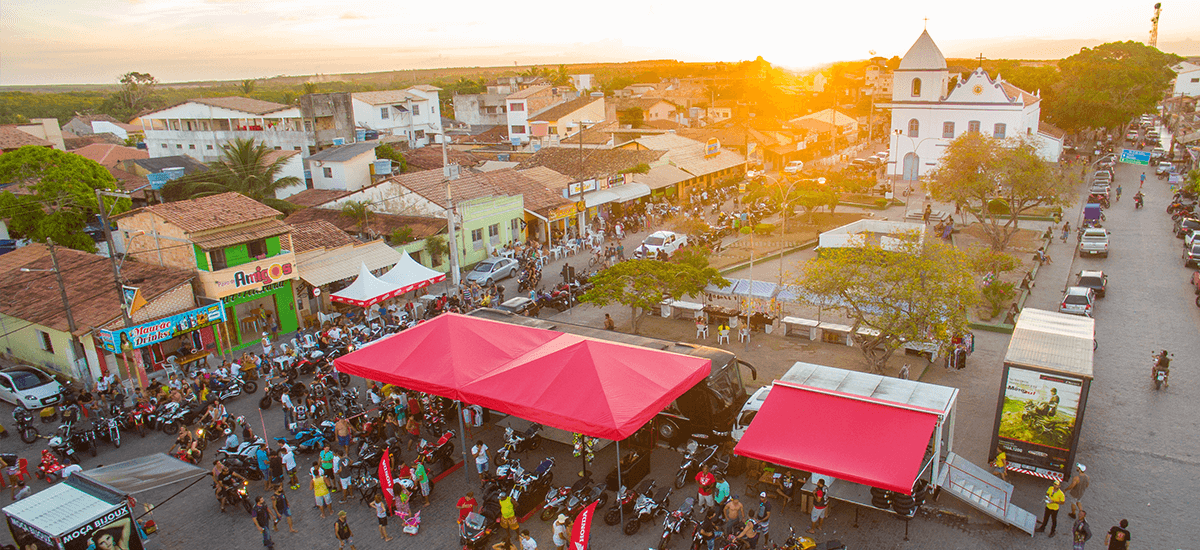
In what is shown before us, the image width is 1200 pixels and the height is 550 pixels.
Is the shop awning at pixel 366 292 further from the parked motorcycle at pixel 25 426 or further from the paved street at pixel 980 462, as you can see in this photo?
the parked motorcycle at pixel 25 426

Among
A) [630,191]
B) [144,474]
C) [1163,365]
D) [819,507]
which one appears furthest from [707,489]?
[630,191]

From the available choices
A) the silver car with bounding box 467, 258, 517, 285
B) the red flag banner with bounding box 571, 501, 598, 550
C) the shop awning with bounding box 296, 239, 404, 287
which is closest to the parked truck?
the red flag banner with bounding box 571, 501, 598, 550

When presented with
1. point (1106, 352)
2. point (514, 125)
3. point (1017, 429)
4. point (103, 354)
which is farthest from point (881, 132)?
point (103, 354)

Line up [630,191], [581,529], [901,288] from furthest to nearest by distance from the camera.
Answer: [630,191] → [901,288] → [581,529]

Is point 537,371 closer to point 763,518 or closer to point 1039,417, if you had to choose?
point 763,518

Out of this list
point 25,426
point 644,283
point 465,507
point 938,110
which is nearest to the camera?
point 465,507

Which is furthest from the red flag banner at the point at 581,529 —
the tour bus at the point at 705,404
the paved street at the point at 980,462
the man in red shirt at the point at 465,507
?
the tour bus at the point at 705,404

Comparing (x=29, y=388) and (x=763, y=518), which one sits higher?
(x=29, y=388)
